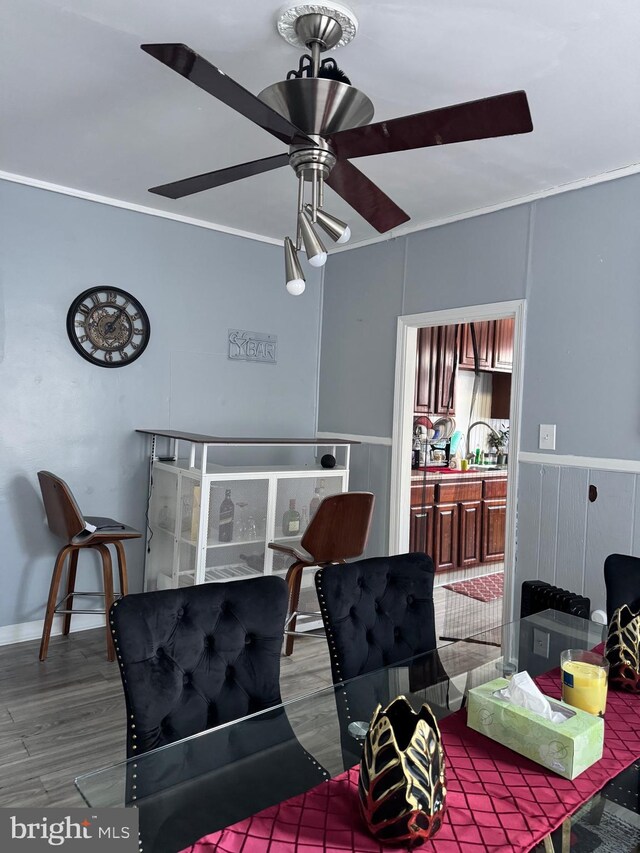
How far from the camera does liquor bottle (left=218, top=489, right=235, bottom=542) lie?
3.48 metres

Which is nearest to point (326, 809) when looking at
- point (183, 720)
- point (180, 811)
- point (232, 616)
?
point (180, 811)

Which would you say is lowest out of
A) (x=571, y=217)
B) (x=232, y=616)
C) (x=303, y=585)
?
(x=303, y=585)

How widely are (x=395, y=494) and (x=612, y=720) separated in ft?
8.97

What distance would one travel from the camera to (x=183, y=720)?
156 cm

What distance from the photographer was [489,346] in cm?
611

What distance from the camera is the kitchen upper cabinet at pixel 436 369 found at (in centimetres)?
546

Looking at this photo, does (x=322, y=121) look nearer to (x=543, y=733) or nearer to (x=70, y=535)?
(x=543, y=733)

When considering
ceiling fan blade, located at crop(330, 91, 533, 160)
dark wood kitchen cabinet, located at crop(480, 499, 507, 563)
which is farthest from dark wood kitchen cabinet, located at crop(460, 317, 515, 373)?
ceiling fan blade, located at crop(330, 91, 533, 160)

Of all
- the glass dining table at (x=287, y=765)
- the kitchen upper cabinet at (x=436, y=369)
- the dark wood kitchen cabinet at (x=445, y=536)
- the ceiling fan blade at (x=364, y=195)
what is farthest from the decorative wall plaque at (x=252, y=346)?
the glass dining table at (x=287, y=765)

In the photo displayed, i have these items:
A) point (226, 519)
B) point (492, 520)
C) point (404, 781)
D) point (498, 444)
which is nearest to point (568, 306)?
point (226, 519)

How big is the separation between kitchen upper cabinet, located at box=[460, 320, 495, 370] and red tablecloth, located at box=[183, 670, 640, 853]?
4732 mm

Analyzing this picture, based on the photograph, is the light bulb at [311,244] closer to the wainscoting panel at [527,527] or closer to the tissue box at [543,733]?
the tissue box at [543,733]

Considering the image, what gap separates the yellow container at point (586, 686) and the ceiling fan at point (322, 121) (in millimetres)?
1217

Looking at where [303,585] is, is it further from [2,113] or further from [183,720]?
[2,113]
